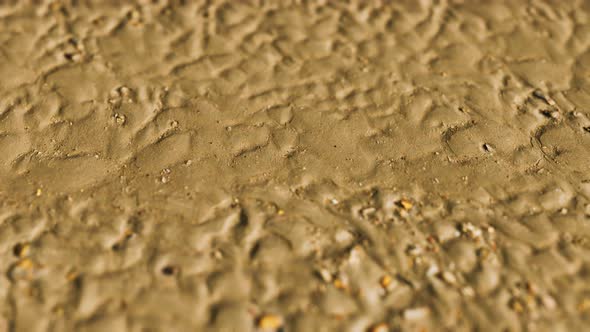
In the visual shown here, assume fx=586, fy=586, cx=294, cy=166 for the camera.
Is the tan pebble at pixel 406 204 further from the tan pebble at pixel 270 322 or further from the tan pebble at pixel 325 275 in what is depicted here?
the tan pebble at pixel 270 322

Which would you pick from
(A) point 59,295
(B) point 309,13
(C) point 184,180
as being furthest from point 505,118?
Result: (A) point 59,295

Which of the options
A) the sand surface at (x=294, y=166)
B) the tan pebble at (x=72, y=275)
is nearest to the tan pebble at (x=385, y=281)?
the sand surface at (x=294, y=166)

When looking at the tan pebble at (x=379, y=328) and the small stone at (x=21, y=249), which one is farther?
the small stone at (x=21, y=249)

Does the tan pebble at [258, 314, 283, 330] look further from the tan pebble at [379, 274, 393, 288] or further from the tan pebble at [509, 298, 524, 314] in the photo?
the tan pebble at [509, 298, 524, 314]

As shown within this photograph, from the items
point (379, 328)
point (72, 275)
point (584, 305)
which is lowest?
point (584, 305)

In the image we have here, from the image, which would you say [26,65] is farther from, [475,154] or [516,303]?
[516,303]

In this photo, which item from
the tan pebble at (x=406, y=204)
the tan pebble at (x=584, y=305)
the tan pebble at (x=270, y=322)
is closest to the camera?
the tan pebble at (x=270, y=322)

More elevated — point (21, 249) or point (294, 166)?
point (21, 249)

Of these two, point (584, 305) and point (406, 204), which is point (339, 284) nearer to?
point (406, 204)

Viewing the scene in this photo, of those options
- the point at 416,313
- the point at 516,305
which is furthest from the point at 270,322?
the point at 516,305
